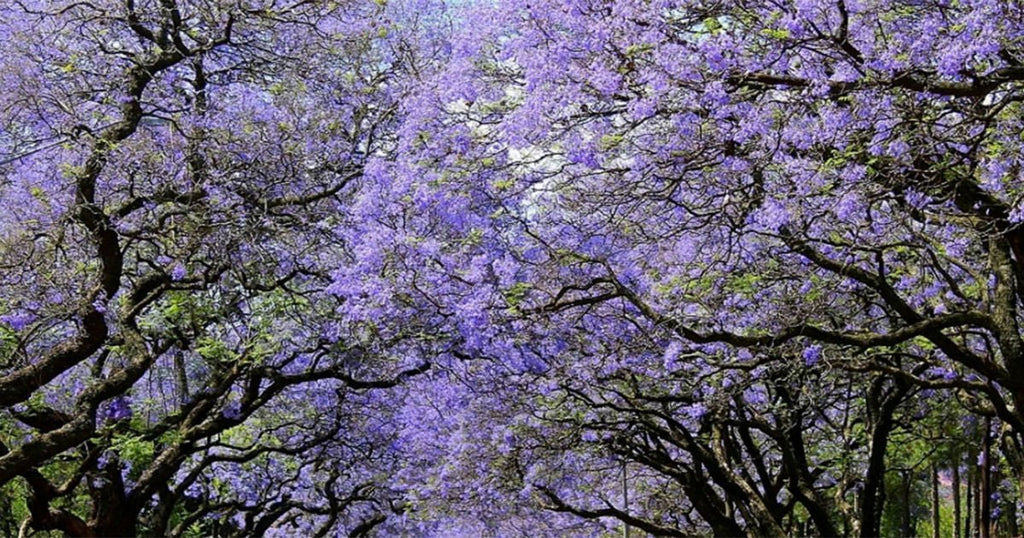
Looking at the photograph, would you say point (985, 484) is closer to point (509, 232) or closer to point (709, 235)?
point (509, 232)

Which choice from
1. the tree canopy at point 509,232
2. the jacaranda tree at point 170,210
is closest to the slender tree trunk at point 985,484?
the tree canopy at point 509,232

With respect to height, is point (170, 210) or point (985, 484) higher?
point (985, 484)

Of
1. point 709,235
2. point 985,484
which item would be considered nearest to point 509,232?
point 709,235

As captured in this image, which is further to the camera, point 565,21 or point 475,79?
point 475,79

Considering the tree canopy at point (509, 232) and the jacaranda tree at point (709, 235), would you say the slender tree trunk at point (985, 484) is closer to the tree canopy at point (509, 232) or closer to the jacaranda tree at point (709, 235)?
the jacaranda tree at point (709, 235)

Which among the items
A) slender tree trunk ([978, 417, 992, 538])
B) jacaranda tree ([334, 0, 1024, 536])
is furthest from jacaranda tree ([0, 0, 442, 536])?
slender tree trunk ([978, 417, 992, 538])

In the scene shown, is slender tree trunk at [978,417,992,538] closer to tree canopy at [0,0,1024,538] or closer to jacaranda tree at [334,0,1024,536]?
jacaranda tree at [334,0,1024,536]

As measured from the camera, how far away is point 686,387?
38.6ft

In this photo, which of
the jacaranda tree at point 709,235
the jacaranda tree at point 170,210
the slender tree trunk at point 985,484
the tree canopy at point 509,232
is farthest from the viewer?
the slender tree trunk at point 985,484

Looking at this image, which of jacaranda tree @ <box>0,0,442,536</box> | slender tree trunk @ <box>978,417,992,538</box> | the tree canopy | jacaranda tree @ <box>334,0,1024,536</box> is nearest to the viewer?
jacaranda tree @ <box>334,0,1024,536</box>

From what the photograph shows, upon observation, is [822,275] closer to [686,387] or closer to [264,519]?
[686,387]

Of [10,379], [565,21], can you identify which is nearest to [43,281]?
[10,379]

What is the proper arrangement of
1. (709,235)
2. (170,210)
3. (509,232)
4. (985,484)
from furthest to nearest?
1. (985,484)
2. (509,232)
3. (170,210)
4. (709,235)

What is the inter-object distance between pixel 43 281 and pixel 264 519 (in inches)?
336
